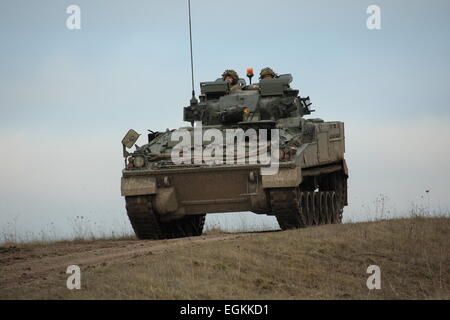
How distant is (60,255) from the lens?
15398mm

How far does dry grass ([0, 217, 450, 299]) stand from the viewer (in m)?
11.2

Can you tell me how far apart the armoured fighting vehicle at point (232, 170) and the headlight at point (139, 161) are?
18mm

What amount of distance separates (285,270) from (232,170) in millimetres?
4759

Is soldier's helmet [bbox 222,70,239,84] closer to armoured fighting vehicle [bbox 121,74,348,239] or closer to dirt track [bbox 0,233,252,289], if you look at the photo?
armoured fighting vehicle [bbox 121,74,348,239]

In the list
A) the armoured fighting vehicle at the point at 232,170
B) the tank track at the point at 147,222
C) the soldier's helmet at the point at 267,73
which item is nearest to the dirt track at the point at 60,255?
the tank track at the point at 147,222

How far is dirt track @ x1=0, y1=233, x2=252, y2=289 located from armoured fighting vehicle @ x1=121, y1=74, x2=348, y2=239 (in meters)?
1.13

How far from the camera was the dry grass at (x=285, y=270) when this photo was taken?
11219mm

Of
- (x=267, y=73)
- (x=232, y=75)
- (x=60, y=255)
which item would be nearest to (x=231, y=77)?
(x=232, y=75)

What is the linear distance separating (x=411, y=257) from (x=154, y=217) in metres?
5.43

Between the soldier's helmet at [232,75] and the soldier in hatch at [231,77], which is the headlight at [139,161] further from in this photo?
the soldier's helmet at [232,75]

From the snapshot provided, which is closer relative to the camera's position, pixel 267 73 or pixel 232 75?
pixel 267 73

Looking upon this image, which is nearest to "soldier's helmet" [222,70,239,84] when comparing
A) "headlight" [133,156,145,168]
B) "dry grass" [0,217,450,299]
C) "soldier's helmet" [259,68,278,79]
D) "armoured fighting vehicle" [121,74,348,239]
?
"soldier's helmet" [259,68,278,79]

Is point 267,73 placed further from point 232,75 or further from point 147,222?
point 147,222
